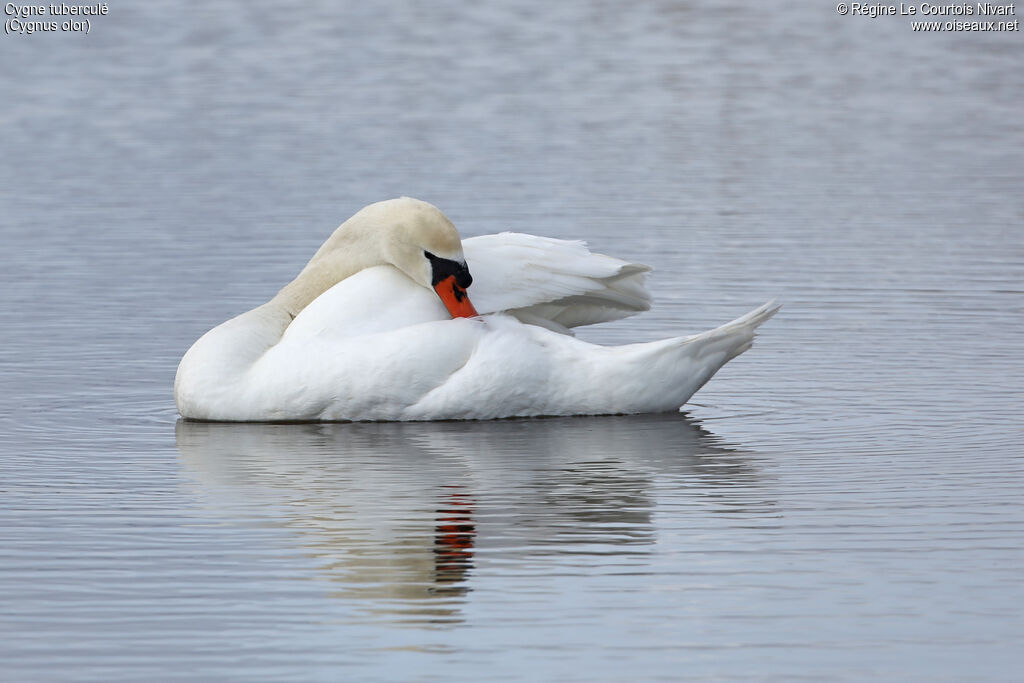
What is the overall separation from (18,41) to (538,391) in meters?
23.4

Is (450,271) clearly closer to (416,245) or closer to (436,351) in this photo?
(416,245)

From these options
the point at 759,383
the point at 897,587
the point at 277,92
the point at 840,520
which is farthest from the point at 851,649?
the point at 277,92

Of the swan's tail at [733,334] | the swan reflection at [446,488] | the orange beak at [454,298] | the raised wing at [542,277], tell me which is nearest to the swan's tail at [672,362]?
the swan's tail at [733,334]

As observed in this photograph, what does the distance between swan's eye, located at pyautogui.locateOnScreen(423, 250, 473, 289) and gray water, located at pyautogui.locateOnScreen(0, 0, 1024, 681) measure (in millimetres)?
741

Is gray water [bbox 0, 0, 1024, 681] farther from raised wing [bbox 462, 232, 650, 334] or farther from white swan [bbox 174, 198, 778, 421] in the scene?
raised wing [bbox 462, 232, 650, 334]

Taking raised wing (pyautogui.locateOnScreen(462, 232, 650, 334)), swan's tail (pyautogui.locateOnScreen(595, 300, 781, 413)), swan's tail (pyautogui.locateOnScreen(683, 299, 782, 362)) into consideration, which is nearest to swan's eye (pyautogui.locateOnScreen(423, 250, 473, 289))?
raised wing (pyautogui.locateOnScreen(462, 232, 650, 334))

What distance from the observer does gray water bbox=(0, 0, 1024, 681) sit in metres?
5.94

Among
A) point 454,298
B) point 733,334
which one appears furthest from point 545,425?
point 733,334

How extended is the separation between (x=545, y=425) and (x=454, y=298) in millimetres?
777

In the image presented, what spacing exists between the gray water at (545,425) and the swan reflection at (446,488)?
0.02m

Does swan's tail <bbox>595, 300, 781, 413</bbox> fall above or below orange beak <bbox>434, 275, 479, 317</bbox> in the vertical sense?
below

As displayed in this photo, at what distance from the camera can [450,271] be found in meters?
9.77

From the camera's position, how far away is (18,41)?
102ft

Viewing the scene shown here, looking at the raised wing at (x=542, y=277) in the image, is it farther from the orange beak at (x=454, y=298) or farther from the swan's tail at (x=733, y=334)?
the swan's tail at (x=733, y=334)
